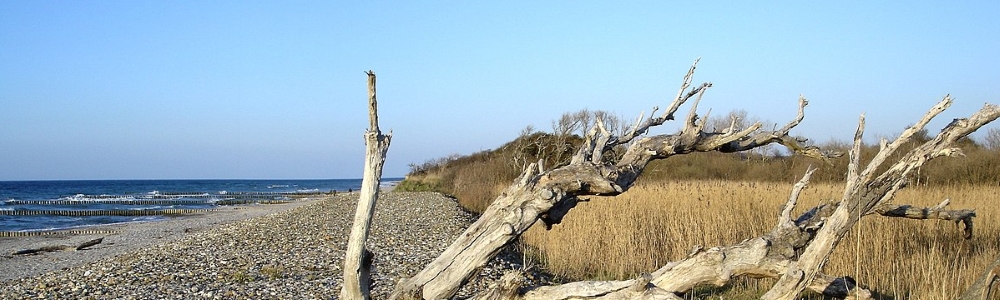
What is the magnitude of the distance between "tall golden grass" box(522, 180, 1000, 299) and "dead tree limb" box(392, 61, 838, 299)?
268 centimetres

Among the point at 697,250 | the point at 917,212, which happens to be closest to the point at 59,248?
the point at 697,250

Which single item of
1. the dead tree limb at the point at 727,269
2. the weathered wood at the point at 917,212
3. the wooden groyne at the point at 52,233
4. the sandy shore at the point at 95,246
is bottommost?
the sandy shore at the point at 95,246

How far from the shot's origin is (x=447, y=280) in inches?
221

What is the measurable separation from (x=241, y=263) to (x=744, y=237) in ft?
23.5

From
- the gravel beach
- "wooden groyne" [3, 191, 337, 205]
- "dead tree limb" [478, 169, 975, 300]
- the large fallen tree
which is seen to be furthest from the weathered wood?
"wooden groyne" [3, 191, 337, 205]

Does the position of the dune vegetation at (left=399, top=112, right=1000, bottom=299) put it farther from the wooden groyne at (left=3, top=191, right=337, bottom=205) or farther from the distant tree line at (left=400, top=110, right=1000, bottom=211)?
the wooden groyne at (left=3, top=191, right=337, bottom=205)

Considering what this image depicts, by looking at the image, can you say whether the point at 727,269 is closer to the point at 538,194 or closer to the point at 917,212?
the point at 538,194

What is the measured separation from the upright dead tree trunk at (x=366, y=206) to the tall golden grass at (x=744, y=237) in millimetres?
4212

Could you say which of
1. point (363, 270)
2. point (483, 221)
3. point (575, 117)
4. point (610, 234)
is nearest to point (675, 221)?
point (610, 234)

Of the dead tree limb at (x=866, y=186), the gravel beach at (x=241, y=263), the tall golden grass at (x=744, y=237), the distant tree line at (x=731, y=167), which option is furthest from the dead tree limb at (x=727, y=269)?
the distant tree line at (x=731, y=167)

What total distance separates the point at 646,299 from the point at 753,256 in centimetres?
92

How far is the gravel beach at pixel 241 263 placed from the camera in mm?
8734

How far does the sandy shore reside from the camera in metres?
14.7

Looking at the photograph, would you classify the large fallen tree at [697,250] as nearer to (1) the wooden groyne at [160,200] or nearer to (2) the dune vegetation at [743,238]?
(2) the dune vegetation at [743,238]
